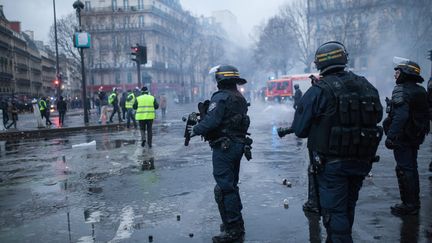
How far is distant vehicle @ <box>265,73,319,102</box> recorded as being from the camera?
45.2m

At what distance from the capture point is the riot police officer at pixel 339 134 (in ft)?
11.2

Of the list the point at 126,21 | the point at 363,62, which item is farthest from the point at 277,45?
the point at 126,21

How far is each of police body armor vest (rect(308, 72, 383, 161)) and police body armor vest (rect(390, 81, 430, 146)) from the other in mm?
1728

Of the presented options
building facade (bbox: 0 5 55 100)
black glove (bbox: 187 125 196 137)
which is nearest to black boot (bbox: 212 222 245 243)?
black glove (bbox: 187 125 196 137)

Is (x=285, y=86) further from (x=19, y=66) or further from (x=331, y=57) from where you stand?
(x=19, y=66)

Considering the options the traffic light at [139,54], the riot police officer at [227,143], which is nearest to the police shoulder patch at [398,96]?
the riot police officer at [227,143]

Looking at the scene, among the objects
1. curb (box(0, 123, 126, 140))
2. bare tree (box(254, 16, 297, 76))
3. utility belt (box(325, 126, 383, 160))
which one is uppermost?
bare tree (box(254, 16, 297, 76))

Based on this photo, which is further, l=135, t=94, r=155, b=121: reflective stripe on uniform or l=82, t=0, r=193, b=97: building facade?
l=82, t=0, r=193, b=97: building facade

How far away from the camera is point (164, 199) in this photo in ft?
20.6

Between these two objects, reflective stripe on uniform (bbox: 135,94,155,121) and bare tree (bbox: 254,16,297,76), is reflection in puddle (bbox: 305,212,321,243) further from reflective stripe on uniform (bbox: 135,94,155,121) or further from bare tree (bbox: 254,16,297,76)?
bare tree (bbox: 254,16,297,76)

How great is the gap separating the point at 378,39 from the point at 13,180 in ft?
153

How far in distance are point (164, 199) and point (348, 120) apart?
11.9ft

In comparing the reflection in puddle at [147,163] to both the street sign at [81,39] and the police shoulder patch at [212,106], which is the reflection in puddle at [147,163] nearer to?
the police shoulder patch at [212,106]

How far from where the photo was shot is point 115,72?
6850 cm
